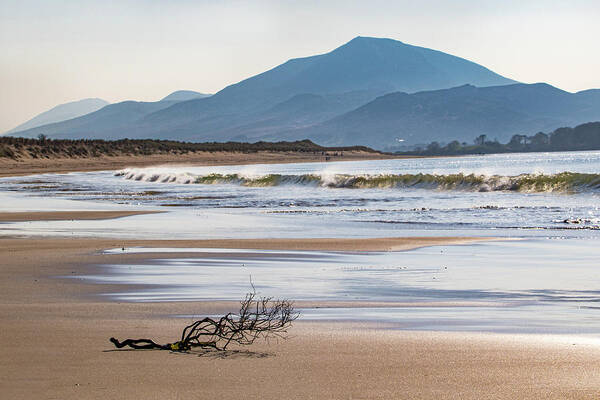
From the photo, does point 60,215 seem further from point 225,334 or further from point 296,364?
point 296,364

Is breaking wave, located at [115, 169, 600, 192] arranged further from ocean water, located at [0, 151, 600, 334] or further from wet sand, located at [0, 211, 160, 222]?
wet sand, located at [0, 211, 160, 222]

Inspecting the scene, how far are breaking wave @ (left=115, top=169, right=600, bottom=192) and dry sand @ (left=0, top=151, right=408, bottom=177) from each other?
20.9 m

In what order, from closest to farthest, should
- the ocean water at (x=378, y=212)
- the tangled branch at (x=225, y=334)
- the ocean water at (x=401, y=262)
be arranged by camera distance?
the tangled branch at (x=225, y=334)
the ocean water at (x=401, y=262)
the ocean water at (x=378, y=212)

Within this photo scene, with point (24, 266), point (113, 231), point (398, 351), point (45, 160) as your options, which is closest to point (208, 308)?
point (398, 351)

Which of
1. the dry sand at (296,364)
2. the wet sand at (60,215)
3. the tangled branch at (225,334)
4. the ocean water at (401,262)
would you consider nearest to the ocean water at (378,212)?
the ocean water at (401,262)

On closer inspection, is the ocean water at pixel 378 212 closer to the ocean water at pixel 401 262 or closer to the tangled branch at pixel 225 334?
the ocean water at pixel 401 262

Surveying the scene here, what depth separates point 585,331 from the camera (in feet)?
26.7

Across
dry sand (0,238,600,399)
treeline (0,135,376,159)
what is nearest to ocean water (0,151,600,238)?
dry sand (0,238,600,399)

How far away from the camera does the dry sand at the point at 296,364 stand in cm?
584

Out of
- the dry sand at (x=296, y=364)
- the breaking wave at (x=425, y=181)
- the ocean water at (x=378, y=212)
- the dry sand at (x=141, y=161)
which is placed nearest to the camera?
the dry sand at (x=296, y=364)

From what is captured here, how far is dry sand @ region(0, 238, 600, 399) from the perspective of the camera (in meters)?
5.84

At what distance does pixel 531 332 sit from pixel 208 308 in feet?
11.9

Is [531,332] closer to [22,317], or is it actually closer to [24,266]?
[22,317]

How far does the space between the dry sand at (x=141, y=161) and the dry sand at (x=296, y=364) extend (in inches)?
2774
